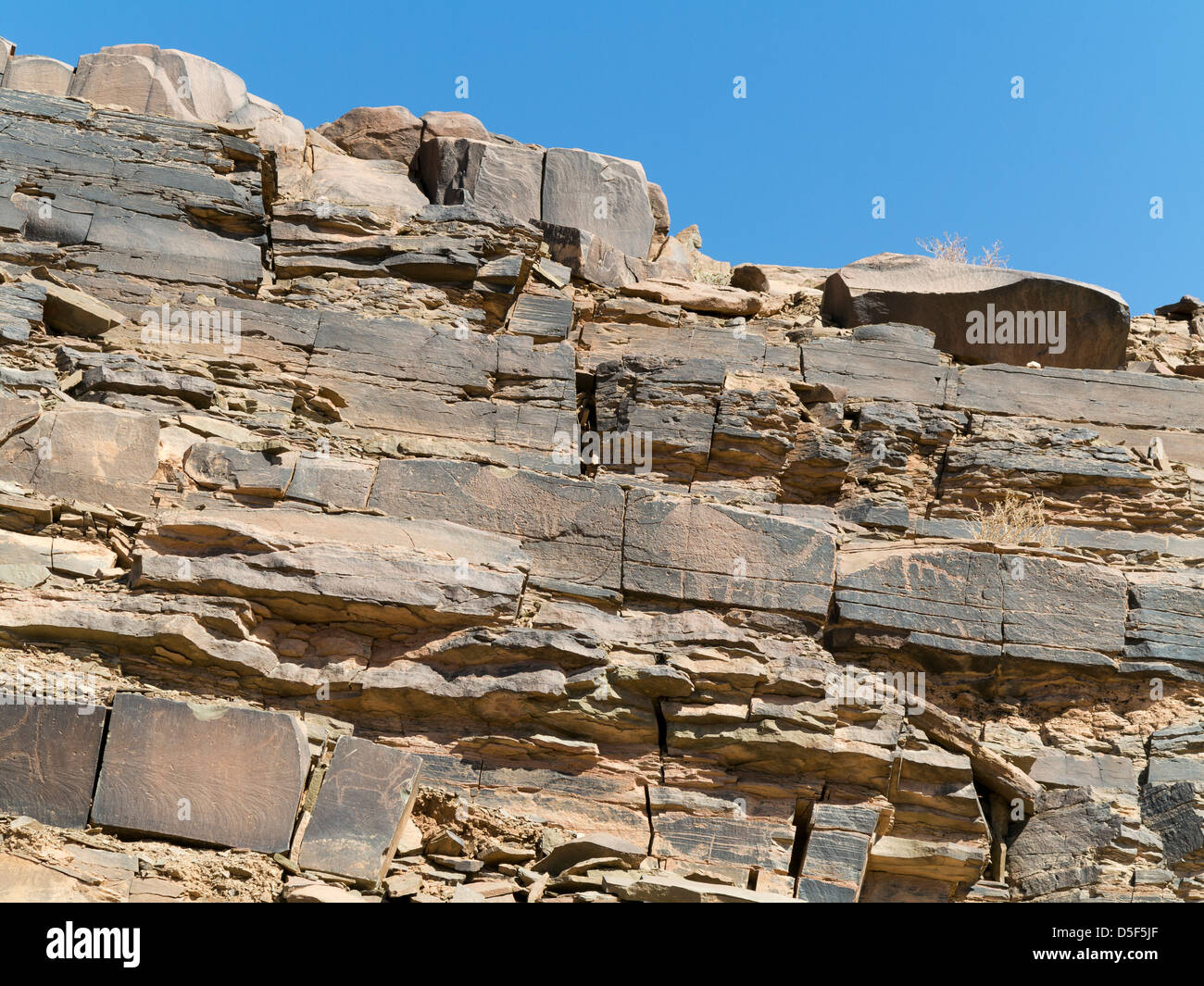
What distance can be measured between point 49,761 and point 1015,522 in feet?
28.6

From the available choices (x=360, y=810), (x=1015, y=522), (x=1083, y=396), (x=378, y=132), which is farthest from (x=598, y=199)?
(x=360, y=810)

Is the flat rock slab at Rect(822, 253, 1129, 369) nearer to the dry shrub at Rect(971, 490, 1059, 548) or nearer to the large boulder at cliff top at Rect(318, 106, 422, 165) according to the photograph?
the dry shrub at Rect(971, 490, 1059, 548)

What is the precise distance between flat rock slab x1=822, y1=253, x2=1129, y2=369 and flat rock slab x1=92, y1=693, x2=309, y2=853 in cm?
963

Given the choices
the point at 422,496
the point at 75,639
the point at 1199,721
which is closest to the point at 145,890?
the point at 75,639

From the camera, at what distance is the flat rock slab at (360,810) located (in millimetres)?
7223

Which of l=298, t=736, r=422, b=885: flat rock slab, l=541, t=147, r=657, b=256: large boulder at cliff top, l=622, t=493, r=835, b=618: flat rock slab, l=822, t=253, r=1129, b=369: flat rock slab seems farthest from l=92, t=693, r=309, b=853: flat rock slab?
l=541, t=147, r=657, b=256: large boulder at cliff top

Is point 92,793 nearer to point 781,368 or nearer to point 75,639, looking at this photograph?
point 75,639

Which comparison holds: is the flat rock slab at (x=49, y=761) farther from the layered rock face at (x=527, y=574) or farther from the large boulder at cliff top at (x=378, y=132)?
the large boulder at cliff top at (x=378, y=132)

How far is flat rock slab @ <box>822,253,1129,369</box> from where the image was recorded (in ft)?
47.9

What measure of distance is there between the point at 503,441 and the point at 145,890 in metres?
5.45

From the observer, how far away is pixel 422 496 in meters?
9.59

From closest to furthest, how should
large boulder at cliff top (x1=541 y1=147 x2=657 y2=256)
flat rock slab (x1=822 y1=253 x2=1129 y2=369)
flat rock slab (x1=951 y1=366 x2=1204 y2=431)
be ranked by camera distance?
flat rock slab (x1=951 y1=366 x2=1204 y2=431) → flat rock slab (x1=822 y1=253 x2=1129 y2=369) → large boulder at cliff top (x1=541 y1=147 x2=657 y2=256)

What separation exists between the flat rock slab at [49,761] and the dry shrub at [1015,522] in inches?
304

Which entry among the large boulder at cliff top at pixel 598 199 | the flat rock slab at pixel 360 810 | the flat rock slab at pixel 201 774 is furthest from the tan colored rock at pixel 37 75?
the flat rock slab at pixel 360 810
